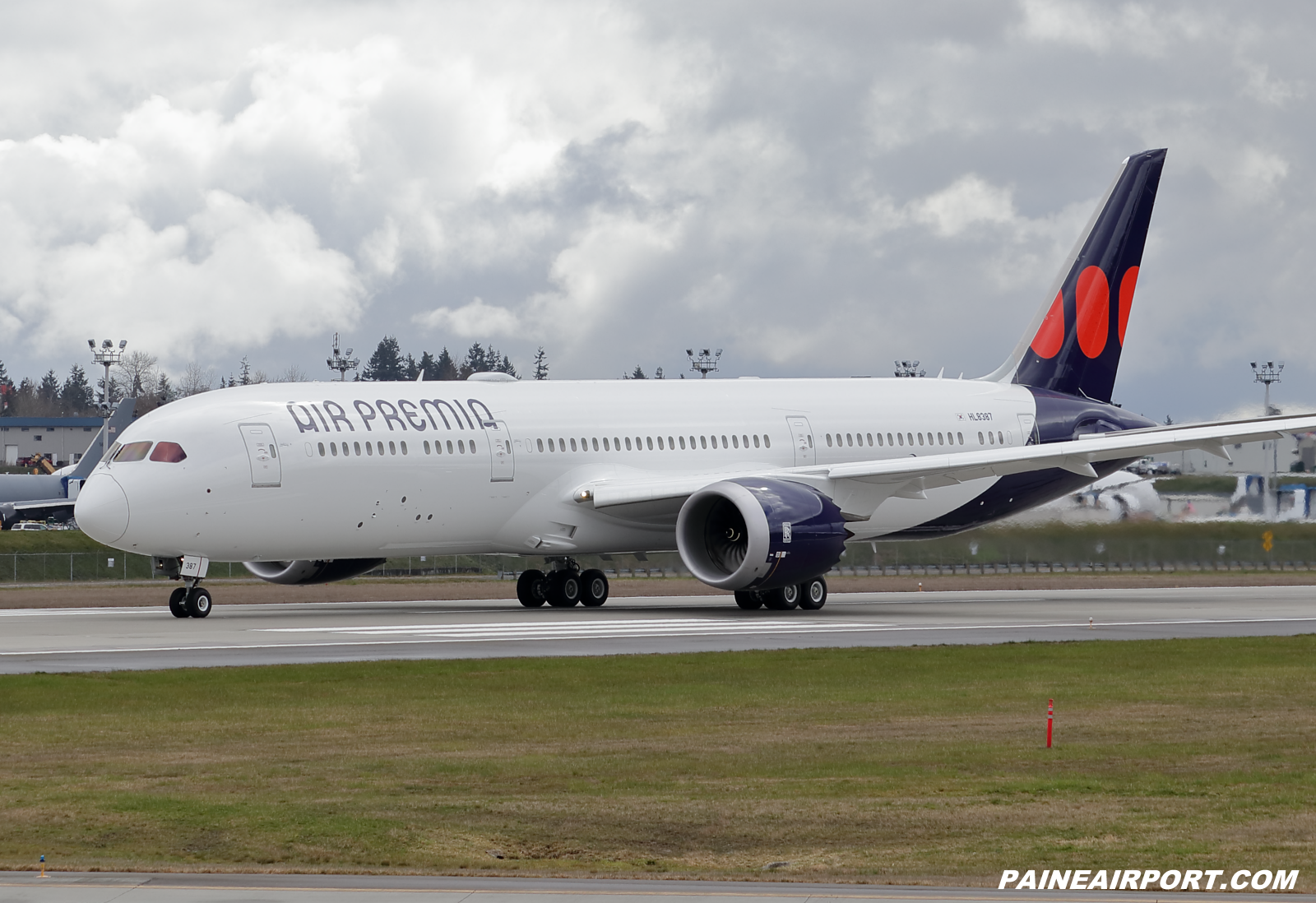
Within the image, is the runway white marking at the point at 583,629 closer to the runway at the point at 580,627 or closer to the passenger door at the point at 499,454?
the runway at the point at 580,627

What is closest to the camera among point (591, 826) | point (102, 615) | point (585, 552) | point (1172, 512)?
point (591, 826)

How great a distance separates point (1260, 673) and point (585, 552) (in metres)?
18.2

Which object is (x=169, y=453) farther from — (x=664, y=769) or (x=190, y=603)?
(x=664, y=769)

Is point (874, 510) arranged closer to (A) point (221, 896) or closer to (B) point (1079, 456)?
(B) point (1079, 456)

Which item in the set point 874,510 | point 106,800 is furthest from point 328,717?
point 874,510

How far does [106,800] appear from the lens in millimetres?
13898

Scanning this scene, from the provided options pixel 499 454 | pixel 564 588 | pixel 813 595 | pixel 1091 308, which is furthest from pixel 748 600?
pixel 1091 308

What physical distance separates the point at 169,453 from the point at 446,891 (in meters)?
24.7

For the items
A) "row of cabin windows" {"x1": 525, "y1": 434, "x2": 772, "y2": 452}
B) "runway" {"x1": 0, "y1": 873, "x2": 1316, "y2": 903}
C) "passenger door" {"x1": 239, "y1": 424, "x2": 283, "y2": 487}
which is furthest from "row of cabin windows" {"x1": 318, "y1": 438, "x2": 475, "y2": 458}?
"runway" {"x1": 0, "y1": 873, "x2": 1316, "y2": 903}

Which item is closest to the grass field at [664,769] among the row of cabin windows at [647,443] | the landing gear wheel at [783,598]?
the landing gear wheel at [783,598]

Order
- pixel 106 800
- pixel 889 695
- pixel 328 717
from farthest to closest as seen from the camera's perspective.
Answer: pixel 889 695 < pixel 328 717 < pixel 106 800

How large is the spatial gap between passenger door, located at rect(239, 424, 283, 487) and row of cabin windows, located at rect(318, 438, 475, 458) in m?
0.97

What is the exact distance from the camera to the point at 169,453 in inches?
1331

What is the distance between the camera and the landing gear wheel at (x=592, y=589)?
132ft
